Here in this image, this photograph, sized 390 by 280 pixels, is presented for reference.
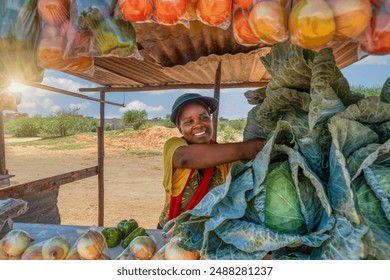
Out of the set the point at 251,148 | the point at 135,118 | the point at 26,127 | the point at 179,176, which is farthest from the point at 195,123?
the point at 26,127

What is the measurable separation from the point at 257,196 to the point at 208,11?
64cm

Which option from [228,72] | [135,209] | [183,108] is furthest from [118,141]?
[183,108]

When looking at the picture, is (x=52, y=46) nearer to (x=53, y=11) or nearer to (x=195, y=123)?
(x=53, y=11)

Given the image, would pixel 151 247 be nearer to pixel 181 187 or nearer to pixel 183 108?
pixel 181 187

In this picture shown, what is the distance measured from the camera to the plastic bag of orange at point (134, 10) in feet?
3.46

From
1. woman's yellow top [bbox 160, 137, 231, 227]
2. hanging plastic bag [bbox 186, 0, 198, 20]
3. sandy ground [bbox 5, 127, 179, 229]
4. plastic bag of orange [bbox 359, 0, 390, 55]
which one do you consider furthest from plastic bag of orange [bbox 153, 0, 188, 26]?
sandy ground [bbox 5, 127, 179, 229]

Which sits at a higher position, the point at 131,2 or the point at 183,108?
the point at 131,2

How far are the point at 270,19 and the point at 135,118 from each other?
25.3 meters

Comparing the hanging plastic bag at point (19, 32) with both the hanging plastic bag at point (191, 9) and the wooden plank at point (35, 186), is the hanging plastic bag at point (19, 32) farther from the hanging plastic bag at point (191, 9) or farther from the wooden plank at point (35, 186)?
the wooden plank at point (35, 186)

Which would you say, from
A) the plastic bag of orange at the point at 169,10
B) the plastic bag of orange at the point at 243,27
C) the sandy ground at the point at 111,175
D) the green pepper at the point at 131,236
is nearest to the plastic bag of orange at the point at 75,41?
the plastic bag of orange at the point at 169,10

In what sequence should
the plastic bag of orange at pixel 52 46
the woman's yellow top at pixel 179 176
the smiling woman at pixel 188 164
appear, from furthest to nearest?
the woman's yellow top at pixel 179 176 → the smiling woman at pixel 188 164 → the plastic bag of orange at pixel 52 46

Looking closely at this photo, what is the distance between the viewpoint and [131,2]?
1.05 metres

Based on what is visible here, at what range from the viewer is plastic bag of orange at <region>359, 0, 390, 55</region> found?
945mm

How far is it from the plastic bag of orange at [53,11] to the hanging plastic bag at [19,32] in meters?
0.05
